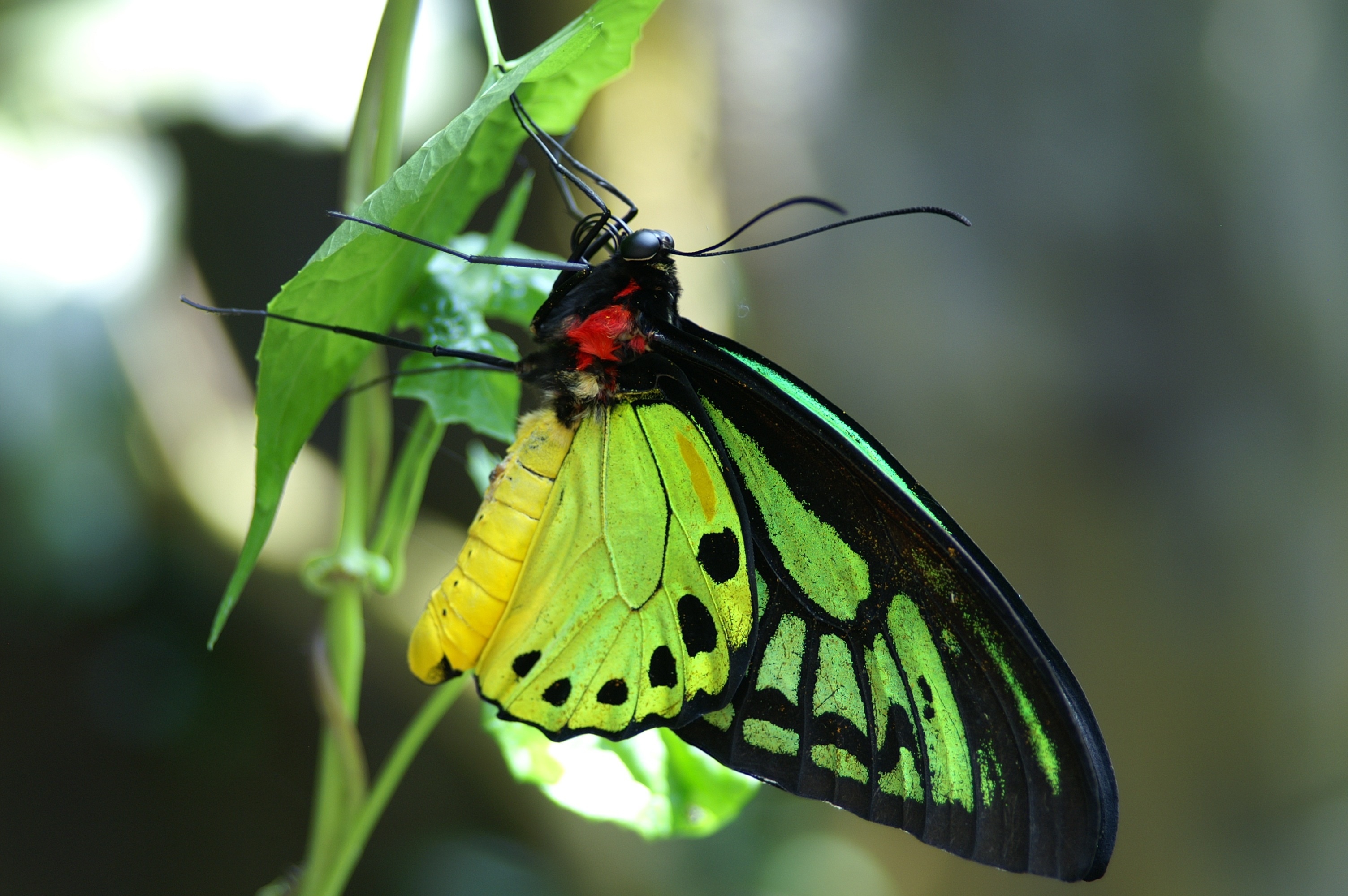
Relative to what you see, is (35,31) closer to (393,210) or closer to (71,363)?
(71,363)

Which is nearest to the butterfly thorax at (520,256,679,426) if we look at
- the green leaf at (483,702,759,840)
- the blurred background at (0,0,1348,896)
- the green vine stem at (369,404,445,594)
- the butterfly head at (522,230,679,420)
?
the butterfly head at (522,230,679,420)

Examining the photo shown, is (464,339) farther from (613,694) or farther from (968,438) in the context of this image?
(968,438)

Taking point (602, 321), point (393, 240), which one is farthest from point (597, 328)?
point (393, 240)

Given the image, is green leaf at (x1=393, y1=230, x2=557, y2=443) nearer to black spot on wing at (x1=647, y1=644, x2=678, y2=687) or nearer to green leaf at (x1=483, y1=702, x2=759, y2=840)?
black spot on wing at (x1=647, y1=644, x2=678, y2=687)

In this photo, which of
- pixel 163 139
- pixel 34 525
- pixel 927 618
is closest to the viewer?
pixel 927 618

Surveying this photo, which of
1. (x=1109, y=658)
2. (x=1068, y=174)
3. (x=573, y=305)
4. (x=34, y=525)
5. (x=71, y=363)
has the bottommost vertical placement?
(x=34, y=525)

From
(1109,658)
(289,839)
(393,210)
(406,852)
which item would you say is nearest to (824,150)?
(1109,658)

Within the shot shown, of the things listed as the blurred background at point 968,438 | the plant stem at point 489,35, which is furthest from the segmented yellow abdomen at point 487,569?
the blurred background at point 968,438
